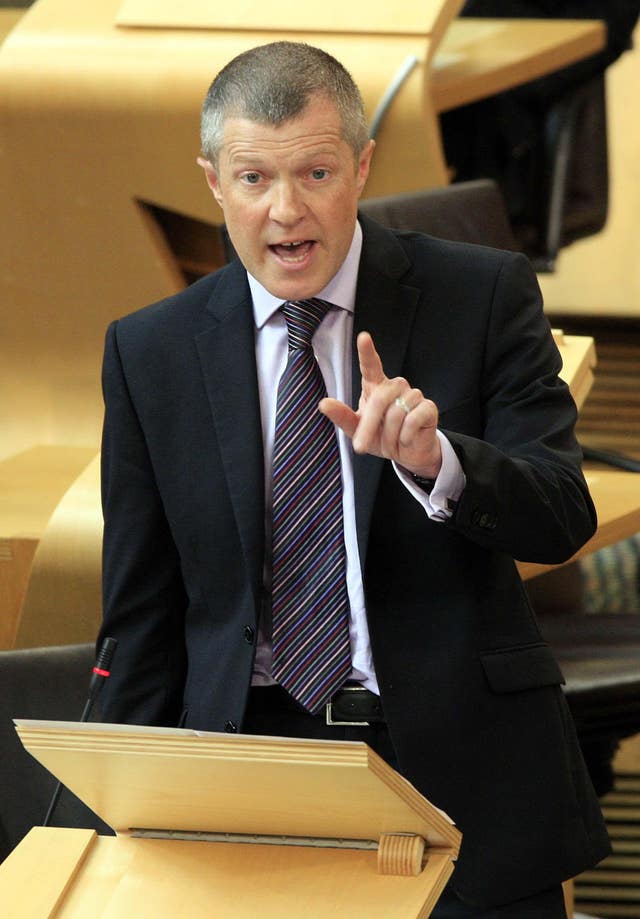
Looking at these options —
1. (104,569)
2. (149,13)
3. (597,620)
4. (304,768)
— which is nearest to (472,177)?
(149,13)

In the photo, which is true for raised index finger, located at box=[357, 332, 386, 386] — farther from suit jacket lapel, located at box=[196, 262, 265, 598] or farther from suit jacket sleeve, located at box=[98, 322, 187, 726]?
suit jacket sleeve, located at box=[98, 322, 187, 726]

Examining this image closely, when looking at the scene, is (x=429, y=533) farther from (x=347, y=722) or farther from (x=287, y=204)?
(x=287, y=204)

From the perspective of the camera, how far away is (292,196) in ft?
6.00

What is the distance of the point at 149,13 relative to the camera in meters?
4.15

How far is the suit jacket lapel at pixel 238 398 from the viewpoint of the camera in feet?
6.33

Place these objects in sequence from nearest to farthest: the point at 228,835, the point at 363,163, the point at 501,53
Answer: the point at 228,835 → the point at 363,163 → the point at 501,53

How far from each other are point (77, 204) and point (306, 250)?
2.47 meters

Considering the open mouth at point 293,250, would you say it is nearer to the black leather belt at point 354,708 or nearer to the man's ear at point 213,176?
the man's ear at point 213,176

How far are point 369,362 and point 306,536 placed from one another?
0.36 meters

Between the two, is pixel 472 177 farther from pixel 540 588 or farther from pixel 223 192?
pixel 223 192

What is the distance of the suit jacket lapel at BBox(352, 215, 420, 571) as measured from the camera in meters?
1.89

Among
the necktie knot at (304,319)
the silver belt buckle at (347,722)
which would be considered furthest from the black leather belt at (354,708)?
the necktie knot at (304,319)

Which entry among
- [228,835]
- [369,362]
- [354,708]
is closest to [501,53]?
[354,708]

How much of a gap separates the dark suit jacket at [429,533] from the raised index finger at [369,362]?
0.74ft
